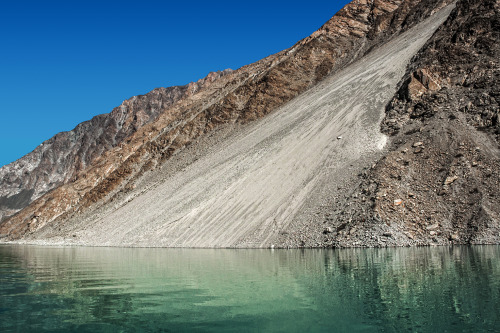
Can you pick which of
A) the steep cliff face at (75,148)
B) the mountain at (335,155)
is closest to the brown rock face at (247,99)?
the mountain at (335,155)

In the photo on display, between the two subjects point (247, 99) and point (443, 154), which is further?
point (247, 99)

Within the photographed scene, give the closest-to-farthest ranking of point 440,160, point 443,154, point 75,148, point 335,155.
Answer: point 440,160 < point 443,154 < point 335,155 < point 75,148

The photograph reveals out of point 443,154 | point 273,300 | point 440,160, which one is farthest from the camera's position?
point 443,154

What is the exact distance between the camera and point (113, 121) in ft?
420

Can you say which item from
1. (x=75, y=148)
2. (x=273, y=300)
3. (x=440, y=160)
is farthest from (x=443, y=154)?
(x=75, y=148)

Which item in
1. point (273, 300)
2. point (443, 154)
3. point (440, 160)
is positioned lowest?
point (273, 300)

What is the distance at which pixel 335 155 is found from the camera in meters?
33.2

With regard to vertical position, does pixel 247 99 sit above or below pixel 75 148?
below

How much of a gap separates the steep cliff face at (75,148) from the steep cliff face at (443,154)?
3132 inches

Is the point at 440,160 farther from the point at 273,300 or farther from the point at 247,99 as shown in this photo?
the point at 247,99

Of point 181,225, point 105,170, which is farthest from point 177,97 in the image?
point 181,225

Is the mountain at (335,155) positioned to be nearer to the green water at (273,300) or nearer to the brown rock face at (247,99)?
the brown rock face at (247,99)

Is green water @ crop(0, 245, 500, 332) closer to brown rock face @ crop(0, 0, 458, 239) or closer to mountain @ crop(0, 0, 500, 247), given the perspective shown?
mountain @ crop(0, 0, 500, 247)

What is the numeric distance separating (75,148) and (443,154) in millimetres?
129904
